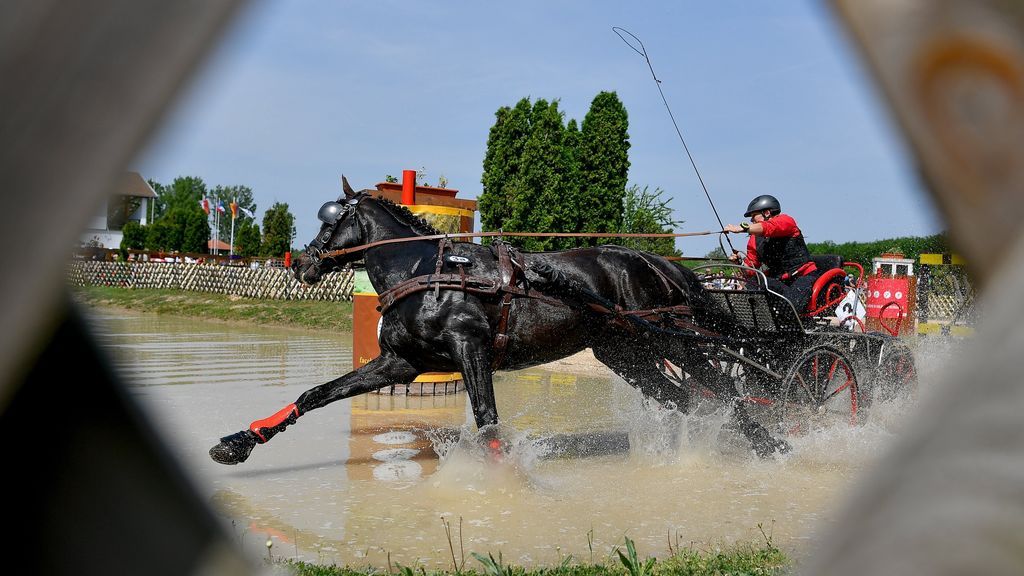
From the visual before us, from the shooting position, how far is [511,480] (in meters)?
5.68

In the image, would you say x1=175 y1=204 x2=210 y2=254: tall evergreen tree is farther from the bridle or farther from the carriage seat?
the carriage seat

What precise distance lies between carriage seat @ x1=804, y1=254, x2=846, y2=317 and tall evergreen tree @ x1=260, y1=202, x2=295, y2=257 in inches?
1640

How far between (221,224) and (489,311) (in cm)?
4791

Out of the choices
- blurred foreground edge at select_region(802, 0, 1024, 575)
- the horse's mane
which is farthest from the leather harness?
blurred foreground edge at select_region(802, 0, 1024, 575)

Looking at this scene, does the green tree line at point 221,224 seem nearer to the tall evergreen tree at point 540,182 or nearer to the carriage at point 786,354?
the tall evergreen tree at point 540,182

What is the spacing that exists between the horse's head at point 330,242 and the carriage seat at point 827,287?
3.74 meters

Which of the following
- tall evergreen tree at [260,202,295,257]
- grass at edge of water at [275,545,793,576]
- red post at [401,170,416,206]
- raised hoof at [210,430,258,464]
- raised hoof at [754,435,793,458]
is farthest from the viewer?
tall evergreen tree at [260,202,295,257]

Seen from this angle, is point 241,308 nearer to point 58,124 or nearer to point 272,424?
point 272,424

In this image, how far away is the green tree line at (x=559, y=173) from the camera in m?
30.2

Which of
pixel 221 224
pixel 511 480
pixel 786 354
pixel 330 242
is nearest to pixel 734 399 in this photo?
Result: pixel 786 354

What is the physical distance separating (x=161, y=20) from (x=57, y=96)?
7 centimetres

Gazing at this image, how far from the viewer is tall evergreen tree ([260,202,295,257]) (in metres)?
46.2

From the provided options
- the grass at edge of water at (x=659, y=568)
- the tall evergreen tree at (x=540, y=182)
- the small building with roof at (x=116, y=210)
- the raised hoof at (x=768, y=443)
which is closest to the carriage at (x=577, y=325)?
the raised hoof at (x=768, y=443)

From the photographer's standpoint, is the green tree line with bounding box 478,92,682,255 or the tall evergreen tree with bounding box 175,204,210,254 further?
the tall evergreen tree with bounding box 175,204,210,254
